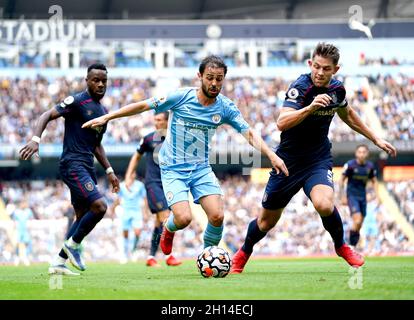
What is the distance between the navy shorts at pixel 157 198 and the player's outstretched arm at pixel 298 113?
18.9 feet

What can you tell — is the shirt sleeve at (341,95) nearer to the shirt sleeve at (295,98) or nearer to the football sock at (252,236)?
the shirt sleeve at (295,98)

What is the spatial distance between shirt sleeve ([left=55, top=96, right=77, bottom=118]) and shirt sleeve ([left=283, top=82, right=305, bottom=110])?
3.13 m

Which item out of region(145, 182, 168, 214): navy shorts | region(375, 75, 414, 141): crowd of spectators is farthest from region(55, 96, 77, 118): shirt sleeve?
region(375, 75, 414, 141): crowd of spectators

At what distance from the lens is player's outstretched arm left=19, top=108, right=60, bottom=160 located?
9.52 m

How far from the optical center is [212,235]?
9.97 meters

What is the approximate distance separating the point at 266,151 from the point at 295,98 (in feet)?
2.29

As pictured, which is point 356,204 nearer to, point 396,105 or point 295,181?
point 295,181

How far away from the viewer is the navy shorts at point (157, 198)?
1452cm

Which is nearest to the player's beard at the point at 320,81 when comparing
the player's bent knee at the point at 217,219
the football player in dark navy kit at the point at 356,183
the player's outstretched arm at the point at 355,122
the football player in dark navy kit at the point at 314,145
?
the football player in dark navy kit at the point at 314,145

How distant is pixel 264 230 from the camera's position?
10266mm

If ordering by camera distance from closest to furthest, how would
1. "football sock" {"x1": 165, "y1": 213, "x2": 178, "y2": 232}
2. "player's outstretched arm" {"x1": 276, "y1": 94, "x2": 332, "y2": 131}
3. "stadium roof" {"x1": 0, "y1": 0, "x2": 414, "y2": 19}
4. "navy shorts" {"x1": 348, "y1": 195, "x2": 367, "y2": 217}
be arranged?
"player's outstretched arm" {"x1": 276, "y1": 94, "x2": 332, "y2": 131} → "football sock" {"x1": 165, "y1": 213, "x2": 178, "y2": 232} → "navy shorts" {"x1": 348, "y1": 195, "x2": 367, "y2": 217} → "stadium roof" {"x1": 0, "y1": 0, "x2": 414, "y2": 19}

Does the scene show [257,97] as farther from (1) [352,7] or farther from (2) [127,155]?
(1) [352,7]

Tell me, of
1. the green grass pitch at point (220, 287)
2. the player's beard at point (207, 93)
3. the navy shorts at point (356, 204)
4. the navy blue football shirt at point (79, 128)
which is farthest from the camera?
the navy shorts at point (356, 204)

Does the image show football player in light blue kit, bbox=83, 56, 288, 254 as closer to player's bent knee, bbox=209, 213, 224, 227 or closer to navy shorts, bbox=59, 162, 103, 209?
player's bent knee, bbox=209, 213, 224, 227
